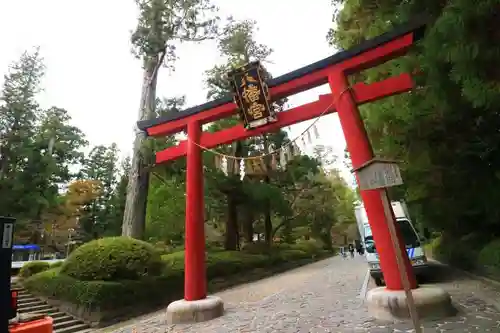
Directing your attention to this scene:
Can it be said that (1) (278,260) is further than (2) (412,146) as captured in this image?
Yes

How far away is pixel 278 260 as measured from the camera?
22875mm

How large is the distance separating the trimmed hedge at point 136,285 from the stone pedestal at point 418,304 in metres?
8.43

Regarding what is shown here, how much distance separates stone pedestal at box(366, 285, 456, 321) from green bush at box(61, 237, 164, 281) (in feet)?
27.6

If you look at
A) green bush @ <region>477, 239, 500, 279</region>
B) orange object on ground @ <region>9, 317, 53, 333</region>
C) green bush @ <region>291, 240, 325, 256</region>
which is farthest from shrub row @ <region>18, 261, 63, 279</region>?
green bush @ <region>291, 240, 325, 256</region>

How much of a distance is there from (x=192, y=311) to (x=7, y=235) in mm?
4227

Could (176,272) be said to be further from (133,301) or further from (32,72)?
(32,72)

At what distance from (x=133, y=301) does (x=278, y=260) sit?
42.3 ft

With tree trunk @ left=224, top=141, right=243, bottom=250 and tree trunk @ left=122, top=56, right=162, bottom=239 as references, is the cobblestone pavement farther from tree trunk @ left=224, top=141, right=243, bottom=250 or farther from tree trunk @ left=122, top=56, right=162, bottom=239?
tree trunk @ left=224, top=141, right=243, bottom=250

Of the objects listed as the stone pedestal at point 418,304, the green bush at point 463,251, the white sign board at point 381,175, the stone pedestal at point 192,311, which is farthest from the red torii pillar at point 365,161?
the green bush at point 463,251

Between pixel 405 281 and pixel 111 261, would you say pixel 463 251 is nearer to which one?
pixel 405 281

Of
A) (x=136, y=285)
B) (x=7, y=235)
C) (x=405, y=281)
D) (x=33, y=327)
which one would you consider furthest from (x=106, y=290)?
(x=405, y=281)

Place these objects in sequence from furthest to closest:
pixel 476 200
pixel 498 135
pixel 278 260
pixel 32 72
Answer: pixel 32 72 → pixel 278 260 → pixel 476 200 → pixel 498 135

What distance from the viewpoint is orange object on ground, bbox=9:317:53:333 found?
4953mm

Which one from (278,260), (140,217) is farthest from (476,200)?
(278,260)
